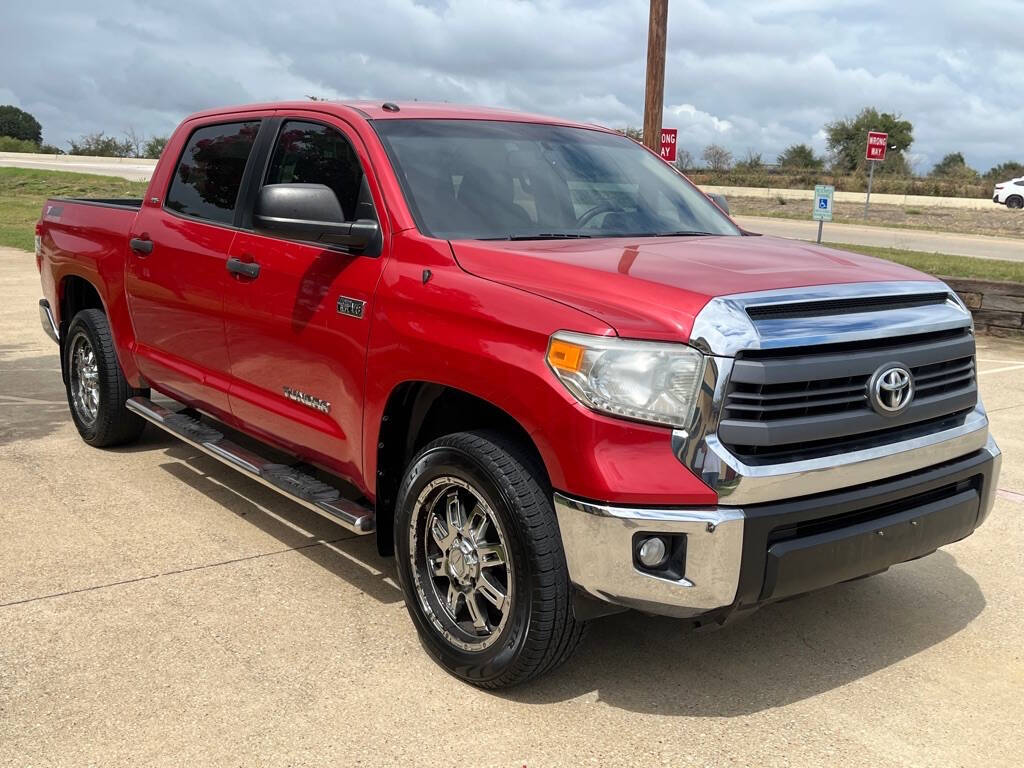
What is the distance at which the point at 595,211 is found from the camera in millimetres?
4441

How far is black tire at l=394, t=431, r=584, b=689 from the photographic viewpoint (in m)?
3.26

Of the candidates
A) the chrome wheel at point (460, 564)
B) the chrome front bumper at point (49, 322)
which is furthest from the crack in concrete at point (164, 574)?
the chrome front bumper at point (49, 322)

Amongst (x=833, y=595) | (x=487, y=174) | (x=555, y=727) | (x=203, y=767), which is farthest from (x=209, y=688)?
(x=833, y=595)

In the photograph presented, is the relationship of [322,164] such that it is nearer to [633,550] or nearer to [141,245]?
[141,245]

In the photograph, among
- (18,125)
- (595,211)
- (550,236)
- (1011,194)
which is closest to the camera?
(550,236)

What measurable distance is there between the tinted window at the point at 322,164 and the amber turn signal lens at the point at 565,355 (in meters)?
1.25

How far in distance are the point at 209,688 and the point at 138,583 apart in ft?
3.38

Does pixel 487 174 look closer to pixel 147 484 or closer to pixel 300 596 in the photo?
pixel 300 596

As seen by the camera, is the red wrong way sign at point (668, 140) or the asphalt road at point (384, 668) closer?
the asphalt road at point (384, 668)

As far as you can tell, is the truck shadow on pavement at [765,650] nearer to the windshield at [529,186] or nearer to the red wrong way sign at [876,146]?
the windshield at [529,186]

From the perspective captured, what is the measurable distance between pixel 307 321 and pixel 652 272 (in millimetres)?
1494

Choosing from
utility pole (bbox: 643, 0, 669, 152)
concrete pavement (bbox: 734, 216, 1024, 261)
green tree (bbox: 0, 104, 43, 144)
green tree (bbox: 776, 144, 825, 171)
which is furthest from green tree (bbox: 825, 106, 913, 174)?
green tree (bbox: 0, 104, 43, 144)

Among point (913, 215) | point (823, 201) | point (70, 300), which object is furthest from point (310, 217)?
point (913, 215)

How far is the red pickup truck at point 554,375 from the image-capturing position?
121 inches
